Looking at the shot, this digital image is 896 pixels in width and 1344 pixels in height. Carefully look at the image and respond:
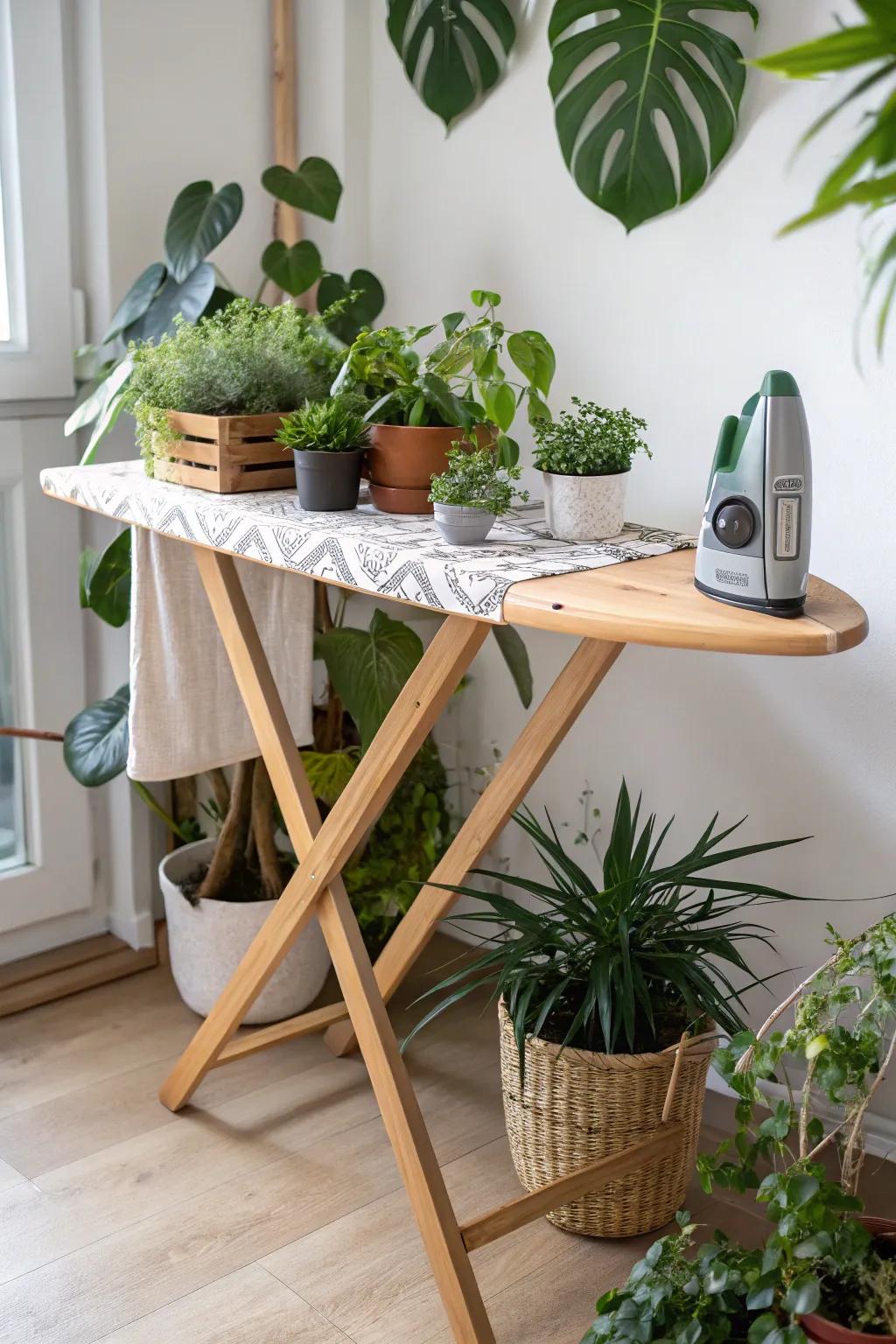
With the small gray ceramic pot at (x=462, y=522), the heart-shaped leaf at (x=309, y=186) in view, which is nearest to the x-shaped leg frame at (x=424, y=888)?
the small gray ceramic pot at (x=462, y=522)

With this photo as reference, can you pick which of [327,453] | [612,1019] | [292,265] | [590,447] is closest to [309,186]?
[292,265]

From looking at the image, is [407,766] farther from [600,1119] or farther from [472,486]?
[600,1119]

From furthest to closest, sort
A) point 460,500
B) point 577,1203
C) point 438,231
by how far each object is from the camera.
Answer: point 438,231 < point 577,1203 < point 460,500

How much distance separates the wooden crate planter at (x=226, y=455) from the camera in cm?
185

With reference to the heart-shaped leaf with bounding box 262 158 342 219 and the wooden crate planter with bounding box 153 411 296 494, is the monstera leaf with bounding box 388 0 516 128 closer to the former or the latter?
the heart-shaped leaf with bounding box 262 158 342 219

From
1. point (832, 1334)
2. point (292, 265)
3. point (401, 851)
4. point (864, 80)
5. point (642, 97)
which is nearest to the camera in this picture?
point (864, 80)

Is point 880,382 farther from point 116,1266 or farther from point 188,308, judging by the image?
point 116,1266

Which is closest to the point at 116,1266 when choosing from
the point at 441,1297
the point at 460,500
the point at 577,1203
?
the point at 441,1297

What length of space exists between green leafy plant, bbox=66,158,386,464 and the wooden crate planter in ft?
0.53

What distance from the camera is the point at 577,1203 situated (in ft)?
5.98

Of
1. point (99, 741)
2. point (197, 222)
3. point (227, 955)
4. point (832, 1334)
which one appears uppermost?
point (197, 222)

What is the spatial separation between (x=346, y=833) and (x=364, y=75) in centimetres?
159

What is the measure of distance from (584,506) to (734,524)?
311 mm

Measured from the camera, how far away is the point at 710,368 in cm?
207
